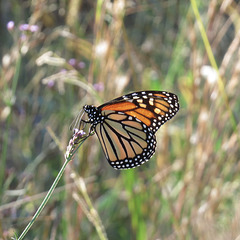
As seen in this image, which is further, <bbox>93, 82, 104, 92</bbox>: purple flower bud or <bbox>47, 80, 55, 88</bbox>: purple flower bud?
<bbox>47, 80, 55, 88</bbox>: purple flower bud

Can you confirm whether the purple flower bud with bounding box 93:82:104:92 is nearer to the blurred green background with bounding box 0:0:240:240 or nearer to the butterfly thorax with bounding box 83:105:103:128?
the blurred green background with bounding box 0:0:240:240

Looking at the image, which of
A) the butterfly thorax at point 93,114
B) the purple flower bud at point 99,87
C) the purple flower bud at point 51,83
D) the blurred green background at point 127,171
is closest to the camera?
the butterfly thorax at point 93,114

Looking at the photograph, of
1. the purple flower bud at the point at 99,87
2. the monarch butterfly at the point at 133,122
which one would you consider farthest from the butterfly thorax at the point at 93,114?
the purple flower bud at the point at 99,87

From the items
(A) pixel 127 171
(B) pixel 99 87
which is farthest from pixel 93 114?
(A) pixel 127 171

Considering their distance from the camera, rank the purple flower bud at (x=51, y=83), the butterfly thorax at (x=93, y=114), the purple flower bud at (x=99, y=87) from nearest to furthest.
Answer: the butterfly thorax at (x=93, y=114) < the purple flower bud at (x=99, y=87) < the purple flower bud at (x=51, y=83)

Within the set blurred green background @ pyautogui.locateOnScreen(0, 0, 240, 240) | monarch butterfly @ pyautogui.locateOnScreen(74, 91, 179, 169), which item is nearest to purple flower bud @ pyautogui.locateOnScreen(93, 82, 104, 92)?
blurred green background @ pyautogui.locateOnScreen(0, 0, 240, 240)

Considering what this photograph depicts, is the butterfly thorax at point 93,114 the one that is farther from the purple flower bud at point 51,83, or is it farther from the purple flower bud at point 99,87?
the purple flower bud at point 51,83

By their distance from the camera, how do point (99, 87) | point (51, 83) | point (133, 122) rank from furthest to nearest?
point (51, 83)
point (99, 87)
point (133, 122)

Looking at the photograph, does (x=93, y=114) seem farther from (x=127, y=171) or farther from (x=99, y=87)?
(x=127, y=171)

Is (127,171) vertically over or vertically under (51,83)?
under
